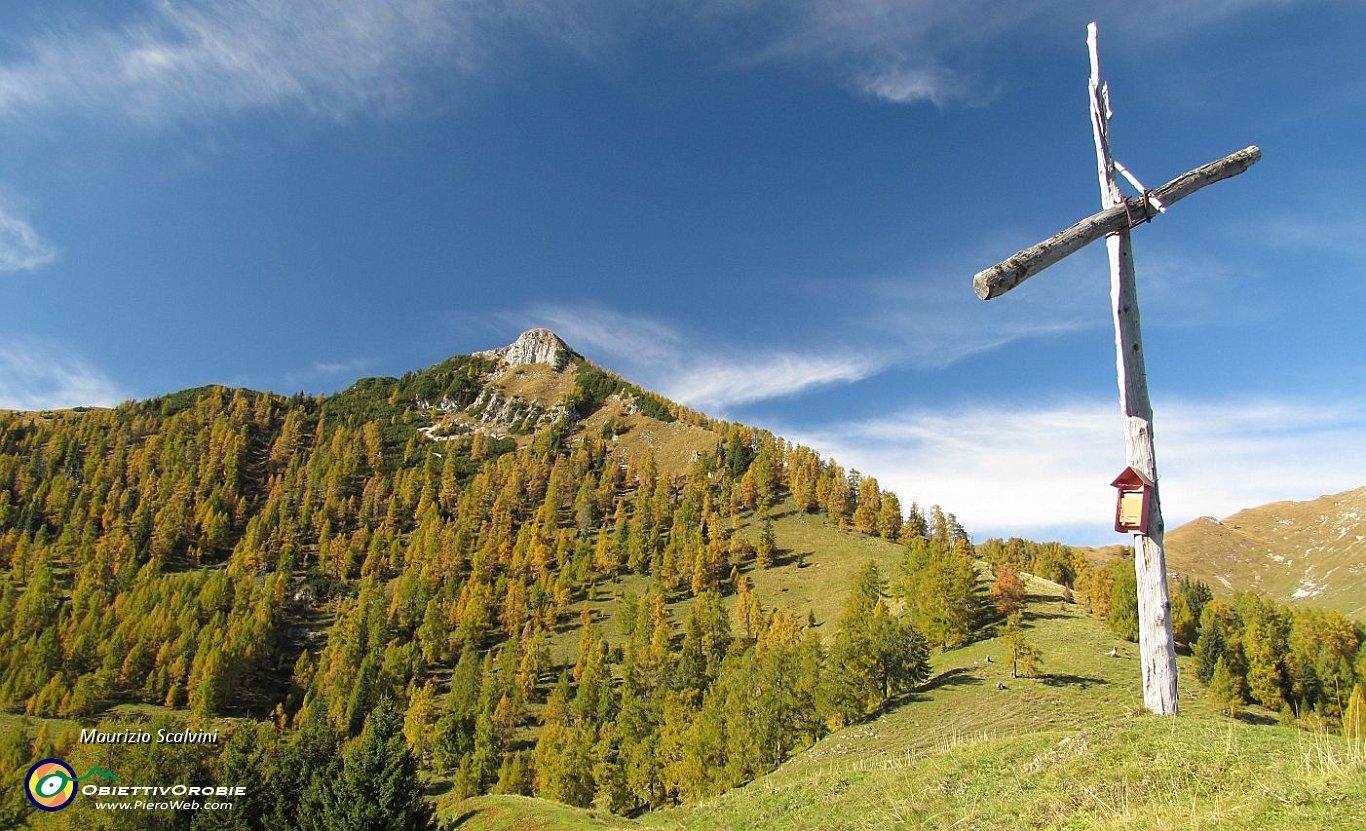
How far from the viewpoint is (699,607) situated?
108000 millimetres

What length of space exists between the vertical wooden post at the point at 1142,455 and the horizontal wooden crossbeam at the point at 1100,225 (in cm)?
34

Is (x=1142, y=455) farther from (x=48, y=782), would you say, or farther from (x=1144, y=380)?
(x=48, y=782)

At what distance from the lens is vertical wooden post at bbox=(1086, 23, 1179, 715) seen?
11828 mm

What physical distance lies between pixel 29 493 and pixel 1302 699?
291392 millimetres

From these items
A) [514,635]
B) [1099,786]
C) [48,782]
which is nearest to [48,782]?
[48,782]

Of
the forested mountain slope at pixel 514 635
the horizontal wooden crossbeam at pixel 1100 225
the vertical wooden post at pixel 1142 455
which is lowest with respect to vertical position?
the forested mountain slope at pixel 514 635

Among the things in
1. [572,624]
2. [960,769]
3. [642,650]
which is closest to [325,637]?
[572,624]

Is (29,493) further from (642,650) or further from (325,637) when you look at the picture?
(642,650)

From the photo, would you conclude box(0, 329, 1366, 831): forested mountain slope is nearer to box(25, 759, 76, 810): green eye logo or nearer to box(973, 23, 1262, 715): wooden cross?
box(25, 759, 76, 810): green eye logo

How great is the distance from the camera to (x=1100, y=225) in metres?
11.5

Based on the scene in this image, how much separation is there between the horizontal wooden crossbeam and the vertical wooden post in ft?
1.13

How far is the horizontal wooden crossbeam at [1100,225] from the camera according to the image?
10.4 metres

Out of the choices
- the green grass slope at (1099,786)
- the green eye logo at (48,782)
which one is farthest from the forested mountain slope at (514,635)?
the green grass slope at (1099,786)

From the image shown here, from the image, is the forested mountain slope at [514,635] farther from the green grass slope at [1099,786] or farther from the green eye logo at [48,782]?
the green grass slope at [1099,786]
